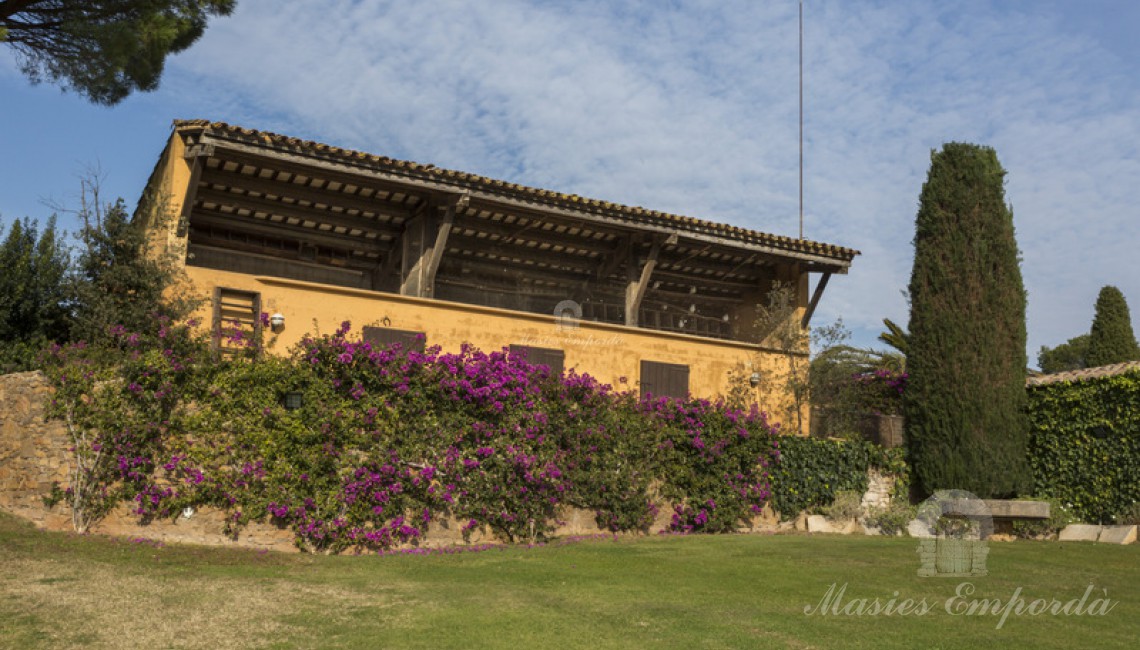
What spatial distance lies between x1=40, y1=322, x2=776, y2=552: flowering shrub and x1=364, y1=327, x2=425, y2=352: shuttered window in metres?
0.35

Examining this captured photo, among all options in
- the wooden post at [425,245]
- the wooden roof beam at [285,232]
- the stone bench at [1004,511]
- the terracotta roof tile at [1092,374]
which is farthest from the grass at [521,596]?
the wooden roof beam at [285,232]

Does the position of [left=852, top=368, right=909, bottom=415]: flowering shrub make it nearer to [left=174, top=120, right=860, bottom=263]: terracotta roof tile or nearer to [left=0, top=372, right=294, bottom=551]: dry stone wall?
[left=174, top=120, right=860, bottom=263]: terracotta roof tile

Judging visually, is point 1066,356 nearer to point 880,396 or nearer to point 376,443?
point 880,396

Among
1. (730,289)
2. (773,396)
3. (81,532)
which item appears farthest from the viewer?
(730,289)

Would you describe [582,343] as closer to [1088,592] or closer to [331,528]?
[331,528]

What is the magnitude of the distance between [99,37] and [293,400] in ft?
18.8

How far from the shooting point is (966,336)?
58.9 feet

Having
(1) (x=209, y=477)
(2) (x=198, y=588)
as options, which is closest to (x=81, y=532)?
(1) (x=209, y=477)

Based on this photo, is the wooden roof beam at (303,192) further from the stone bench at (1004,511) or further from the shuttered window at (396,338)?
the stone bench at (1004,511)

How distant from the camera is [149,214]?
1546 cm

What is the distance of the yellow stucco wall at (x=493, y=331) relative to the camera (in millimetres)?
14336

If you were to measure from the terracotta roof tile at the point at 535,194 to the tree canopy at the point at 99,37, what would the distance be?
3.77 feet

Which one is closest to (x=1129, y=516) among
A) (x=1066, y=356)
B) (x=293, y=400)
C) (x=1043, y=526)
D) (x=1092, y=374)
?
(x=1043, y=526)

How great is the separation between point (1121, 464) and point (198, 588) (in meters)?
15.5
